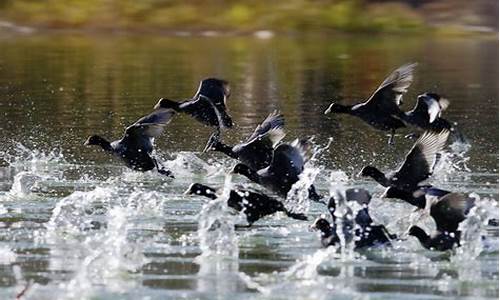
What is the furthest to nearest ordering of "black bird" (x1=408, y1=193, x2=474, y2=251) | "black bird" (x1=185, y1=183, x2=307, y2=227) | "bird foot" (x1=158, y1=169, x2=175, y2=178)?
"bird foot" (x1=158, y1=169, x2=175, y2=178) → "black bird" (x1=185, y1=183, x2=307, y2=227) → "black bird" (x1=408, y1=193, x2=474, y2=251)

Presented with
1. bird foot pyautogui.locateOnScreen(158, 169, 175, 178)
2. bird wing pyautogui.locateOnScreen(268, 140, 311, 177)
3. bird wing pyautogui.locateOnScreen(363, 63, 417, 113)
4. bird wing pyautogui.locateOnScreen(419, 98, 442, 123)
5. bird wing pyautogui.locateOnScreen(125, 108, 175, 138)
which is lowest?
bird foot pyautogui.locateOnScreen(158, 169, 175, 178)

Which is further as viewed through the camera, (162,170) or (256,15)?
(256,15)

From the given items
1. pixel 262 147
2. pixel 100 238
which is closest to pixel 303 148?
pixel 262 147

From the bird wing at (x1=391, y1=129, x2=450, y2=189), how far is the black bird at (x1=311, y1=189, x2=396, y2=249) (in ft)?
4.88

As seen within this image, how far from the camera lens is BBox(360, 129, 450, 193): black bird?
12.8 meters

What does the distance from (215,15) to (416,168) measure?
31.4 metres

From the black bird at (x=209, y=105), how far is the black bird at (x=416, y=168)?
7.70 ft

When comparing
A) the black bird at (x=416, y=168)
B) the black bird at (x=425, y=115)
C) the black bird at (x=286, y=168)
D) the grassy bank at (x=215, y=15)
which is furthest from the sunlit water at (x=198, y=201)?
the grassy bank at (x=215, y=15)

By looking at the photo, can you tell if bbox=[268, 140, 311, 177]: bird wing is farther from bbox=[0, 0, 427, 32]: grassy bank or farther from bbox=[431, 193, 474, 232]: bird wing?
bbox=[0, 0, 427, 32]: grassy bank

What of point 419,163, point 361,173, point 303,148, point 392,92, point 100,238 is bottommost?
point 100,238

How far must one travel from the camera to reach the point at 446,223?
1125 cm

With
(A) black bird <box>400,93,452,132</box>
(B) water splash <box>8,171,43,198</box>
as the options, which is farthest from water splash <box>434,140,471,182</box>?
(B) water splash <box>8,171,43,198</box>

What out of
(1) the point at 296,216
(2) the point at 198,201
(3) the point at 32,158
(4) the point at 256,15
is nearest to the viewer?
(1) the point at 296,216

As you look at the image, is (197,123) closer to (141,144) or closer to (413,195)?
(141,144)
